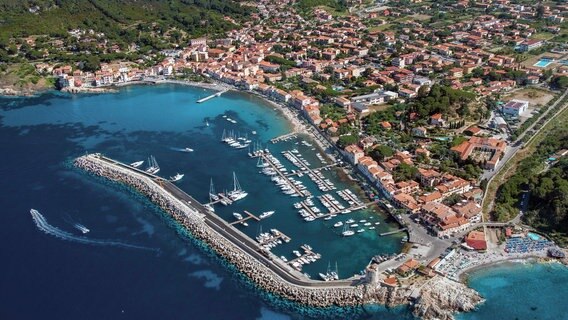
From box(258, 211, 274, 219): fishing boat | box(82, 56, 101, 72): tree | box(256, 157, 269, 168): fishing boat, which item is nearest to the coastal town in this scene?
box(82, 56, 101, 72): tree

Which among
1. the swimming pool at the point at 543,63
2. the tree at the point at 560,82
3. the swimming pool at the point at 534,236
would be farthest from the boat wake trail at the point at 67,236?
the swimming pool at the point at 543,63

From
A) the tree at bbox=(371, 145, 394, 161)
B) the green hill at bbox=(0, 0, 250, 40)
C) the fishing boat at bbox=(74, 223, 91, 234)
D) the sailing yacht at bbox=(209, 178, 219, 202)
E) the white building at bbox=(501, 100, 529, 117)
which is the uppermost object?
the green hill at bbox=(0, 0, 250, 40)

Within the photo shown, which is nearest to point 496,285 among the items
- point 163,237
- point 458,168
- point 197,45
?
point 458,168

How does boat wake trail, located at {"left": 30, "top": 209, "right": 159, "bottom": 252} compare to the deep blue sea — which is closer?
the deep blue sea

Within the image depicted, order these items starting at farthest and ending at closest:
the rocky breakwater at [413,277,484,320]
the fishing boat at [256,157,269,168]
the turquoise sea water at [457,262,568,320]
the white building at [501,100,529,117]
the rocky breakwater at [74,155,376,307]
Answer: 1. the white building at [501,100,529,117]
2. the fishing boat at [256,157,269,168]
3. the rocky breakwater at [74,155,376,307]
4. the turquoise sea water at [457,262,568,320]
5. the rocky breakwater at [413,277,484,320]

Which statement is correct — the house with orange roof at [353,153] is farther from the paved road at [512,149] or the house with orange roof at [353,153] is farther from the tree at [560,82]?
the tree at [560,82]

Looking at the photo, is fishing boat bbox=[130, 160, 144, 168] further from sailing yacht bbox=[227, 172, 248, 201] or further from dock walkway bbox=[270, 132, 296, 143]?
dock walkway bbox=[270, 132, 296, 143]

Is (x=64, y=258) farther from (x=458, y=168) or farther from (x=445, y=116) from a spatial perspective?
(x=445, y=116)

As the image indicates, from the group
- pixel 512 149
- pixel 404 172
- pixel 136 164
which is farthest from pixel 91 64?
pixel 512 149
